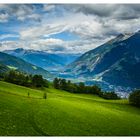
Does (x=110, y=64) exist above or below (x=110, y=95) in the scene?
above

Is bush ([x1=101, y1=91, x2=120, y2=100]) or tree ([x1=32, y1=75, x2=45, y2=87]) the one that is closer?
tree ([x1=32, y1=75, x2=45, y2=87])

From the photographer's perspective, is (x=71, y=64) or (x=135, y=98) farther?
(x=71, y=64)

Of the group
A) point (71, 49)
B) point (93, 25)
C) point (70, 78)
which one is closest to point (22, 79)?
point (70, 78)

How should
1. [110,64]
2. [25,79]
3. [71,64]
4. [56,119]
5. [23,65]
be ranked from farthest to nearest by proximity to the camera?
[110,64] < [25,79] < [71,64] < [23,65] < [56,119]

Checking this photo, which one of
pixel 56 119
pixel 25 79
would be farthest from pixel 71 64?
pixel 56 119

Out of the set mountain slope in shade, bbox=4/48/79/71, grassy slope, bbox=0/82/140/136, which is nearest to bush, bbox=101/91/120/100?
mountain slope in shade, bbox=4/48/79/71

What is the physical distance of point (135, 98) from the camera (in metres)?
30.2

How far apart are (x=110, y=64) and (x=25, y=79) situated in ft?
37.7

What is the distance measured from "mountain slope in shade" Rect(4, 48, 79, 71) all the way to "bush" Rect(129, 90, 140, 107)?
5.96 metres

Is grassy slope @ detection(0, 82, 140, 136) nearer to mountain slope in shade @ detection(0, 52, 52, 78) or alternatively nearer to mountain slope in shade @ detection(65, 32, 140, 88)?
mountain slope in shade @ detection(0, 52, 52, 78)

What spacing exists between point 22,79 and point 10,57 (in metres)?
6.09

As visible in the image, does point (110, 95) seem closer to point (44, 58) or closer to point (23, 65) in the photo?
point (23, 65)

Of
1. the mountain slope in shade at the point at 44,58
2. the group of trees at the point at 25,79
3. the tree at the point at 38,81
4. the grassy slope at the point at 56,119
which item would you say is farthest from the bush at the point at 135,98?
the tree at the point at 38,81

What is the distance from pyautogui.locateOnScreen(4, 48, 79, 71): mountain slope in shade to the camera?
27875 millimetres
